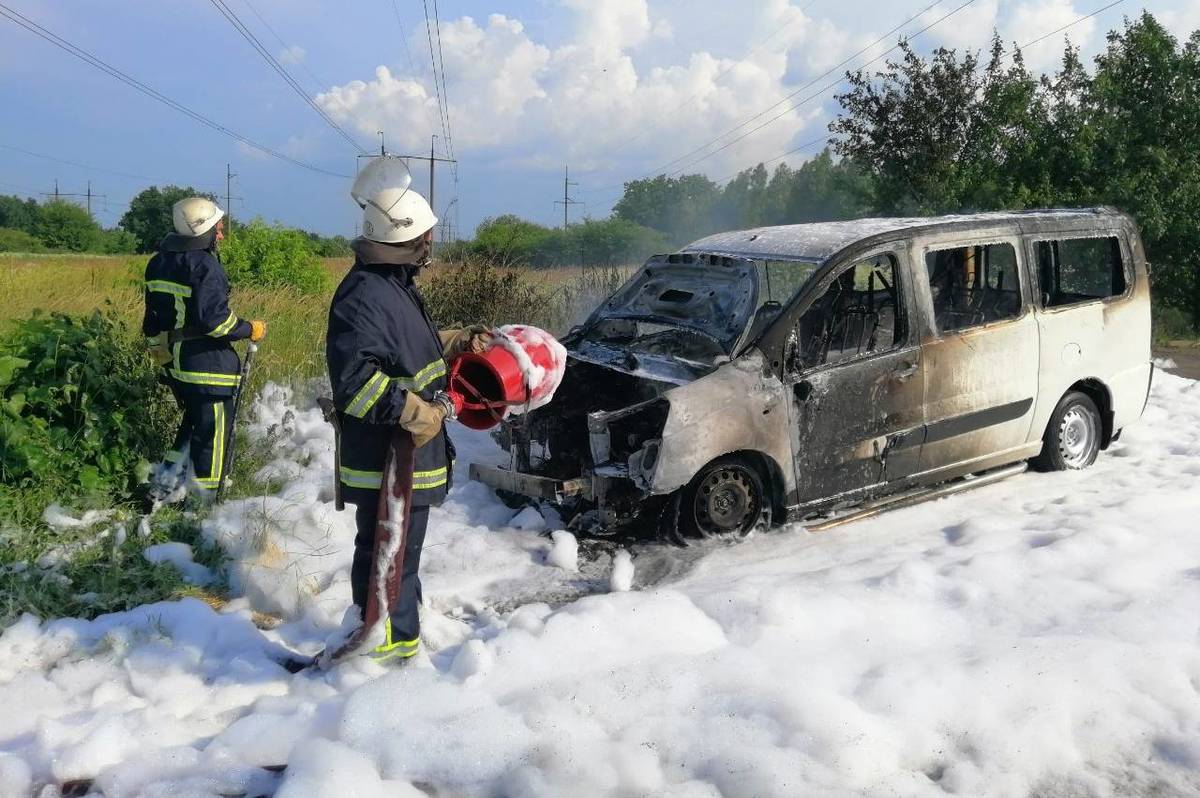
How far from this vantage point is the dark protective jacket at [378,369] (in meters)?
3.53

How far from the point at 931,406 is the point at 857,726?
113 inches

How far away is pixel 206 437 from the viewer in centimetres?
597

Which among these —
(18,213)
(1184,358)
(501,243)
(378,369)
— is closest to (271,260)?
(501,243)

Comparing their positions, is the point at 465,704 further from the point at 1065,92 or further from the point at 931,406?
the point at 1065,92

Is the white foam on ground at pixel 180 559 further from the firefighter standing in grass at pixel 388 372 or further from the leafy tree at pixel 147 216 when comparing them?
the leafy tree at pixel 147 216

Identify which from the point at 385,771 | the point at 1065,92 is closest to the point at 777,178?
the point at 1065,92

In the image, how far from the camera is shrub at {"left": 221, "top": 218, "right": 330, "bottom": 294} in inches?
501

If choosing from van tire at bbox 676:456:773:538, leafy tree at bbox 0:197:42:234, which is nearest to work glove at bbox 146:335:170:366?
van tire at bbox 676:456:773:538

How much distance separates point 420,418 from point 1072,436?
5200 millimetres

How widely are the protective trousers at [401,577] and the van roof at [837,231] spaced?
310 centimetres

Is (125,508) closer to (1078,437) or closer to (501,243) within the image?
(1078,437)

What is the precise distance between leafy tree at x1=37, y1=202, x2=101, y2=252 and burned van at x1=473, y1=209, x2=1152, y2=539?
201 ft

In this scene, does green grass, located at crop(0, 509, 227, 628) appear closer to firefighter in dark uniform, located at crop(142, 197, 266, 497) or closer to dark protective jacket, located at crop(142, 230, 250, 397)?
firefighter in dark uniform, located at crop(142, 197, 266, 497)

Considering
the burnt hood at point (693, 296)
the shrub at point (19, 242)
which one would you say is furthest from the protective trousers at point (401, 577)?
the shrub at point (19, 242)
